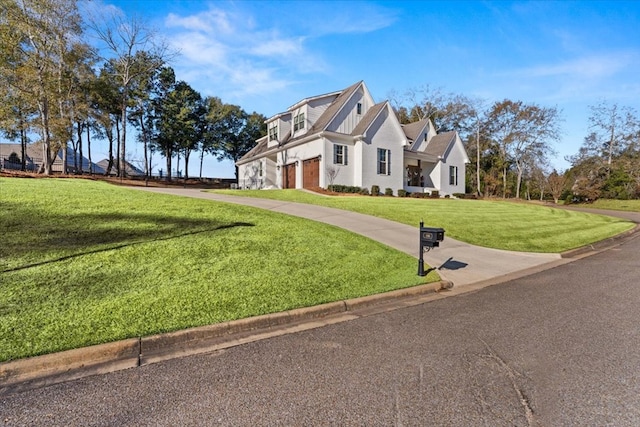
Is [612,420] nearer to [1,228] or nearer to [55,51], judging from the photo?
[1,228]

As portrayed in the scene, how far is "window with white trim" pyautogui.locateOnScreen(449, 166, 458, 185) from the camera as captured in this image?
2939cm

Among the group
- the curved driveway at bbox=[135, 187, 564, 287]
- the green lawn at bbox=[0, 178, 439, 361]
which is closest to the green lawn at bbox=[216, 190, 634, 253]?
the curved driveway at bbox=[135, 187, 564, 287]

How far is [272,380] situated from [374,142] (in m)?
21.4

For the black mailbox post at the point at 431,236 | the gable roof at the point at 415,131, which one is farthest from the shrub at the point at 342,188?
the black mailbox post at the point at 431,236

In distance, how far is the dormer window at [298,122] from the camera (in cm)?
2448

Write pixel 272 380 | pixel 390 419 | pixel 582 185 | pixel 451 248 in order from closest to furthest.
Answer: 1. pixel 390 419
2. pixel 272 380
3. pixel 451 248
4. pixel 582 185

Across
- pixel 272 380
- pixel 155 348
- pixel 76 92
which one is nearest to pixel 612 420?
pixel 272 380

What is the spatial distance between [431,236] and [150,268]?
4993mm

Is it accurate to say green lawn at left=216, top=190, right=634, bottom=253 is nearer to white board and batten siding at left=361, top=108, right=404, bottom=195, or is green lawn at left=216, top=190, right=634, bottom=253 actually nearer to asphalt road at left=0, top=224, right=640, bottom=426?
asphalt road at left=0, top=224, right=640, bottom=426

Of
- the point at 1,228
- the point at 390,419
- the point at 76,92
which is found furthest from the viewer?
the point at 76,92

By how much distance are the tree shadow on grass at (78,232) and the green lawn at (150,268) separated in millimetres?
22

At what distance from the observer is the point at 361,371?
2939mm

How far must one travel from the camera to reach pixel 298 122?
2500cm

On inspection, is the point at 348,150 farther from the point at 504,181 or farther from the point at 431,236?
the point at 504,181
